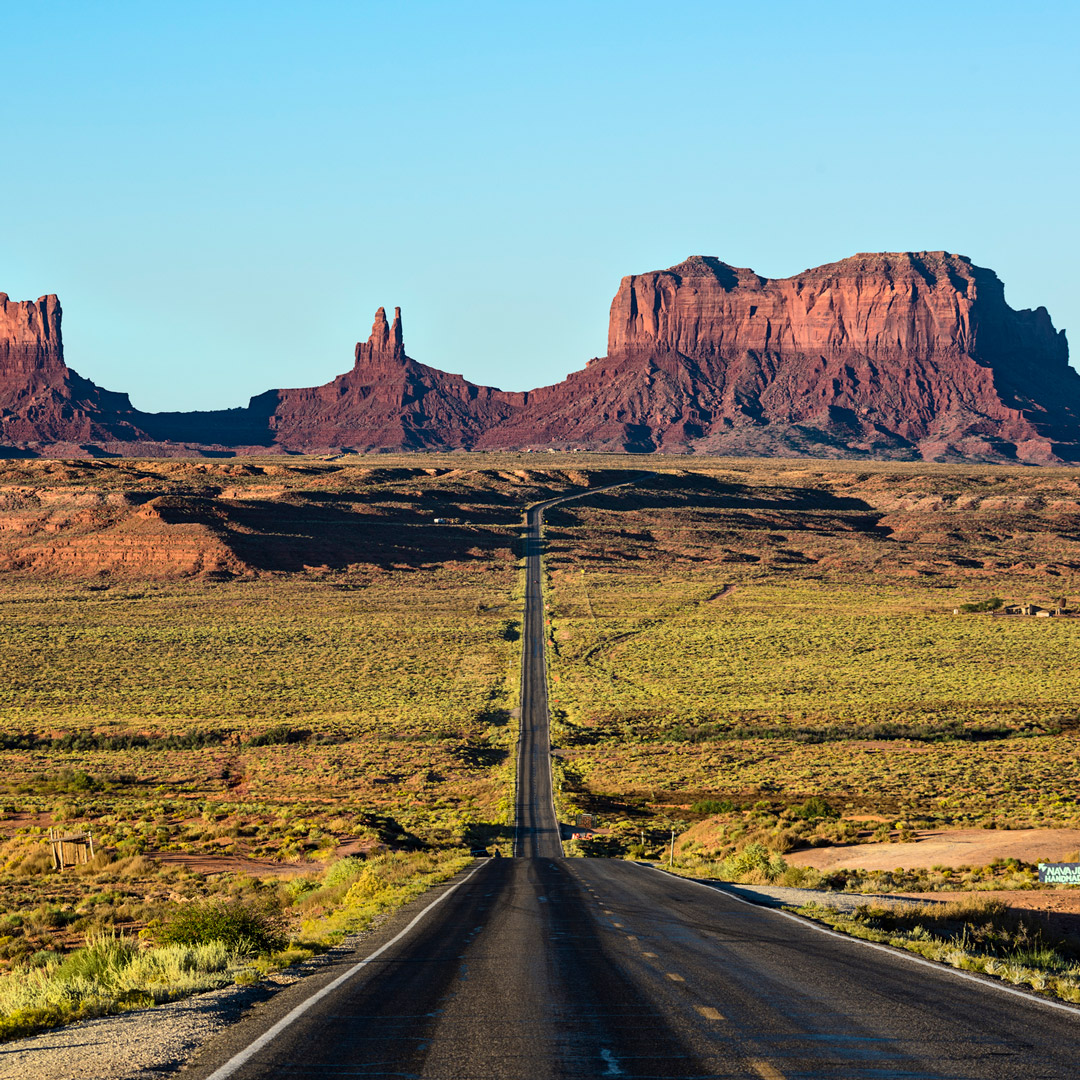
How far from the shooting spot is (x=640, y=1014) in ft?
32.1

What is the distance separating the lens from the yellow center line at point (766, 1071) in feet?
25.3

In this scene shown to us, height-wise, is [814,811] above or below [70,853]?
below

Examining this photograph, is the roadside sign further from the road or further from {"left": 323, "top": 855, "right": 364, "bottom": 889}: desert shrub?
{"left": 323, "top": 855, "right": 364, "bottom": 889}: desert shrub

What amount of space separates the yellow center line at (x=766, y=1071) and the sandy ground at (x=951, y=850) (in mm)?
21745

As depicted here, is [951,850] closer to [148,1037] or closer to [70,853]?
[70,853]

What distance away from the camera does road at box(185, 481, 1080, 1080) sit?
8086 millimetres

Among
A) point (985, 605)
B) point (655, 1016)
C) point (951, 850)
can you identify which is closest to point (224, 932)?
point (655, 1016)

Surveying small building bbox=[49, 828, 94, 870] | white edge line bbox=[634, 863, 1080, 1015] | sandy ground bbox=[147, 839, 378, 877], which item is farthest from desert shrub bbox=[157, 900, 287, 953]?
small building bbox=[49, 828, 94, 870]

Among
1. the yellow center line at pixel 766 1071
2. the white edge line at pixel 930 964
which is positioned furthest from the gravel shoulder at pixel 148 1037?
the white edge line at pixel 930 964

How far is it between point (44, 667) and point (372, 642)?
2262 cm

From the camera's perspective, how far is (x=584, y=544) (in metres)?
131

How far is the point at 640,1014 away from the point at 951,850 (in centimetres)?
2318

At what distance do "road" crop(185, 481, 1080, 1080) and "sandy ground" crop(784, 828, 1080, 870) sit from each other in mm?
14102

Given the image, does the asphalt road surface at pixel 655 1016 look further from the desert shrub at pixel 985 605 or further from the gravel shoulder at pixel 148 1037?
the desert shrub at pixel 985 605
